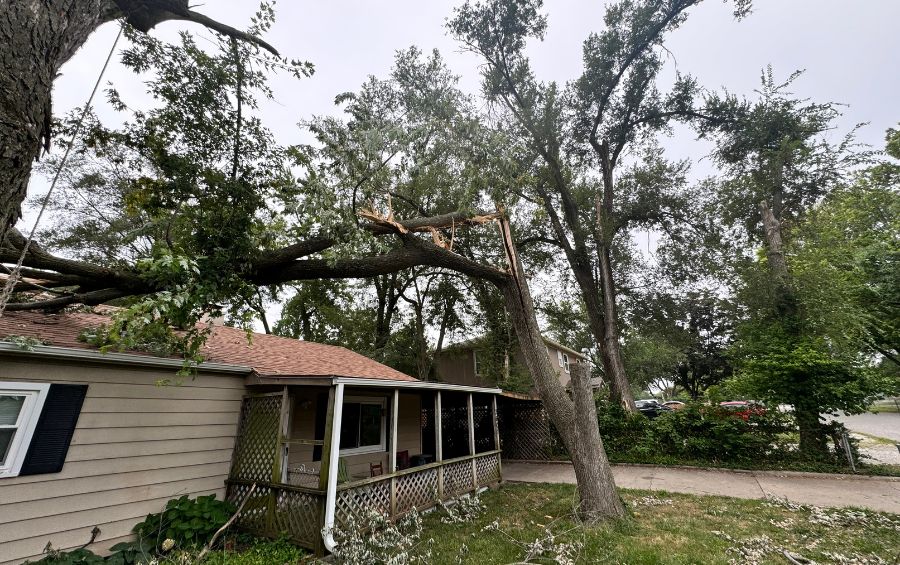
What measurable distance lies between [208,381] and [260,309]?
1367mm

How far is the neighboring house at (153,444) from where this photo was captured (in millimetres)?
4152

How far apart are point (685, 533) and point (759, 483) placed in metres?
4.55

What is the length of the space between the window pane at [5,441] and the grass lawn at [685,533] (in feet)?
16.6

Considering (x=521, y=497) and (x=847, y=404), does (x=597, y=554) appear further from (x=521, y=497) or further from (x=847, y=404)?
(x=847, y=404)

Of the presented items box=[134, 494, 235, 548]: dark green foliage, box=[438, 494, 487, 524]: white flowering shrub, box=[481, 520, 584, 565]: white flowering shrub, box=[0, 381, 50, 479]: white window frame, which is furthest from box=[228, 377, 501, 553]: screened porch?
box=[0, 381, 50, 479]: white window frame

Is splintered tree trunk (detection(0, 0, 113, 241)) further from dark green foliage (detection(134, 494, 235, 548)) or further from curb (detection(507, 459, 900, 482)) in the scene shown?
curb (detection(507, 459, 900, 482))

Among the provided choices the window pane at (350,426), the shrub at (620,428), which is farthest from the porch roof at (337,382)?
the shrub at (620,428)

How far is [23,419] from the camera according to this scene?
4172 millimetres

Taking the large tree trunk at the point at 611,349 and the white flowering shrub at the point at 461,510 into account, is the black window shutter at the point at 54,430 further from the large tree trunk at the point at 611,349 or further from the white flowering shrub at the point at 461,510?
the large tree trunk at the point at 611,349

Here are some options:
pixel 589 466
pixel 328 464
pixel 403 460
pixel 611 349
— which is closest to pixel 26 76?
pixel 328 464

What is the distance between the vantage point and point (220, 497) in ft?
18.8

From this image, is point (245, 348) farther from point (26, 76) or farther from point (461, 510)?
point (26, 76)

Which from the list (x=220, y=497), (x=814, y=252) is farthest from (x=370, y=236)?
(x=814, y=252)

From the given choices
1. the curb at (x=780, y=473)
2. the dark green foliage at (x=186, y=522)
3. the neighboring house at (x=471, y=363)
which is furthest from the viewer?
the neighboring house at (x=471, y=363)
